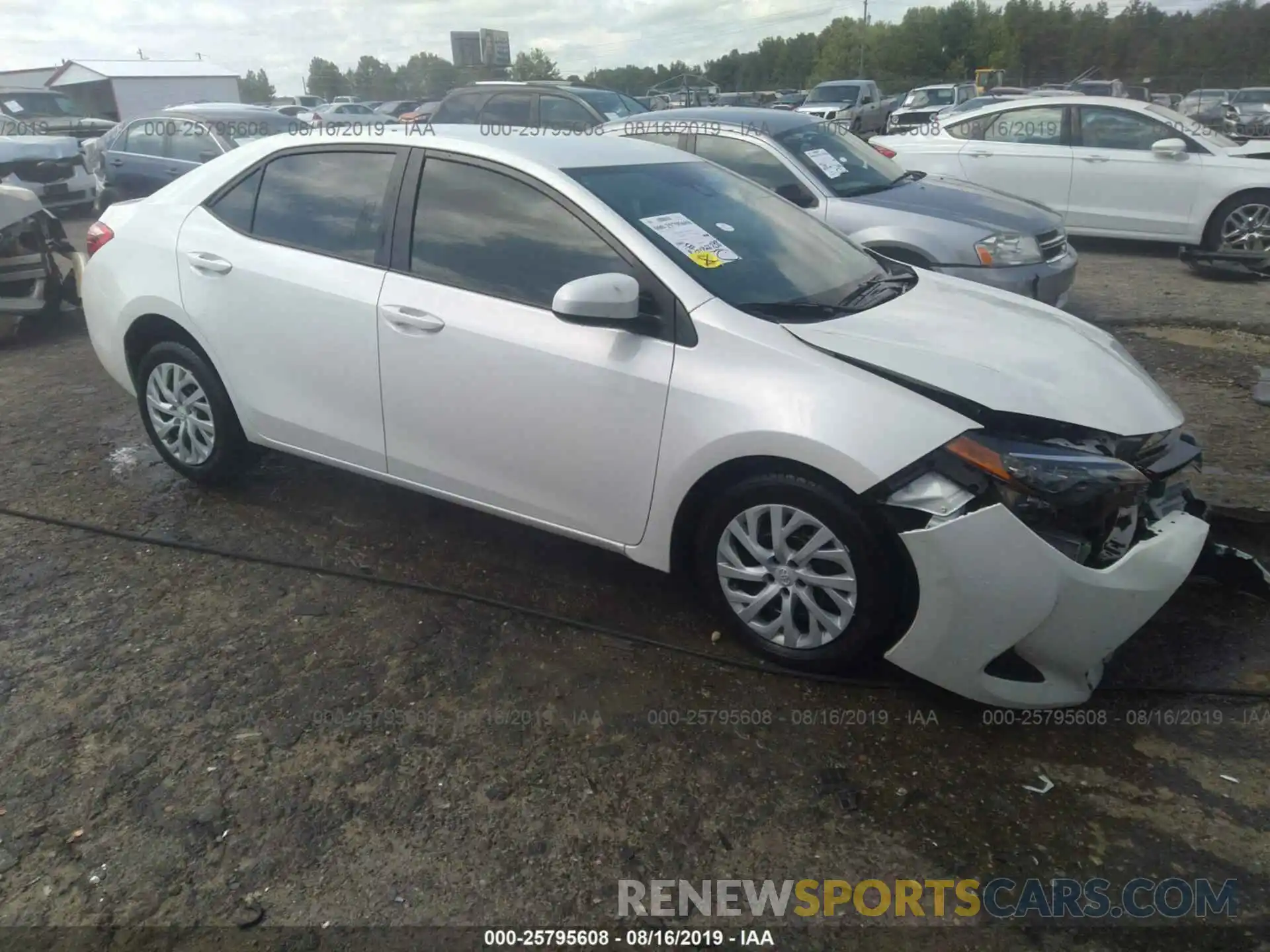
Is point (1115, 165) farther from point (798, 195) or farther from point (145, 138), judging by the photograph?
point (145, 138)

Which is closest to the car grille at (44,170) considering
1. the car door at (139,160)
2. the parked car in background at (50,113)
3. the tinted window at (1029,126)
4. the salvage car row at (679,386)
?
the car door at (139,160)

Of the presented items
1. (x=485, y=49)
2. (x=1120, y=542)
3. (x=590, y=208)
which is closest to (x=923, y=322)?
(x=1120, y=542)

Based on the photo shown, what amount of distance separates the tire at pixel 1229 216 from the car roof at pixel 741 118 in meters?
4.37

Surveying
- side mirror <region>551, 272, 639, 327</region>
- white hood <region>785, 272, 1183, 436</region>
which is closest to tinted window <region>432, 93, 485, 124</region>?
white hood <region>785, 272, 1183, 436</region>

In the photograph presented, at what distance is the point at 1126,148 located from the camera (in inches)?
375

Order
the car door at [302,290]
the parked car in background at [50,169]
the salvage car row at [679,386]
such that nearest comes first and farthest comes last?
1. the salvage car row at [679,386]
2. the car door at [302,290]
3. the parked car in background at [50,169]

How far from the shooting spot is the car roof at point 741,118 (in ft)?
23.1

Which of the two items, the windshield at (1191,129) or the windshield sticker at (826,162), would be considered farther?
the windshield at (1191,129)

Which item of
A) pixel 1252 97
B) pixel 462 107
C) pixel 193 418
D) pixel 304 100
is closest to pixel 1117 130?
pixel 462 107

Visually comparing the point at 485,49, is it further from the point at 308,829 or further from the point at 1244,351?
the point at 308,829

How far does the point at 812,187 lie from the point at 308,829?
5.48 metres

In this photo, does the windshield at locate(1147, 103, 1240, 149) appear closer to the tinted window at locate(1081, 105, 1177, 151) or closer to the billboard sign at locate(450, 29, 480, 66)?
the tinted window at locate(1081, 105, 1177, 151)

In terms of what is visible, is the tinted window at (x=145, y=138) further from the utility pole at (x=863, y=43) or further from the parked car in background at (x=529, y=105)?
the utility pole at (x=863, y=43)

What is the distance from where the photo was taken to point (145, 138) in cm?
1127
